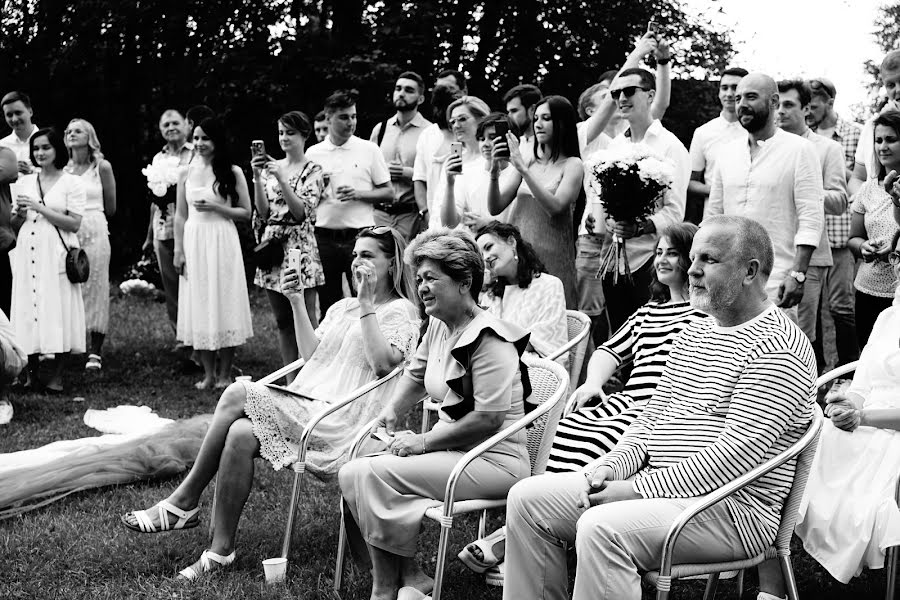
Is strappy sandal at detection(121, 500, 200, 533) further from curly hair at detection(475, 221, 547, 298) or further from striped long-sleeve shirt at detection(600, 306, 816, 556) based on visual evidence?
striped long-sleeve shirt at detection(600, 306, 816, 556)

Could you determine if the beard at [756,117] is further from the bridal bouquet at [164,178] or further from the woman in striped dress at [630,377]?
the bridal bouquet at [164,178]

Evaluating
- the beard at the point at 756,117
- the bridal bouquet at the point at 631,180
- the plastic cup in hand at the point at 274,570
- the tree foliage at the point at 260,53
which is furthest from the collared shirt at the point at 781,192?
the tree foliage at the point at 260,53

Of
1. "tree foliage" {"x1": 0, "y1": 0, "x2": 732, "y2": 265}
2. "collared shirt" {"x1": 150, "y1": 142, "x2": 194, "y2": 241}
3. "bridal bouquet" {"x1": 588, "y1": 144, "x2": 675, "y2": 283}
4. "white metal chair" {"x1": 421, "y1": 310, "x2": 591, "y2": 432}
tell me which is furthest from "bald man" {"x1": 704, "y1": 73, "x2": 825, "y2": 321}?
"tree foliage" {"x1": 0, "y1": 0, "x2": 732, "y2": 265}

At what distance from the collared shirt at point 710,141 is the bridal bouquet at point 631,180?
1.44m

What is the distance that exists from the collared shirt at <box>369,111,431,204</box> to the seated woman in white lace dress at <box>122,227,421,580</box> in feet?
11.0

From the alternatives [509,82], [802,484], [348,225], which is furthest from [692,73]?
[802,484]

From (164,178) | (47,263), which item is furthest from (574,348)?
(164,178)

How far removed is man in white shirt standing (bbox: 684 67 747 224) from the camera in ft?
22.3

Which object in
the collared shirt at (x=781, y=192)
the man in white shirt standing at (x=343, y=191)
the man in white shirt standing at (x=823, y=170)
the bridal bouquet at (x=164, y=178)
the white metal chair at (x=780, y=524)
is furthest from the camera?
the bridal bouquet at (x=164, y=178)

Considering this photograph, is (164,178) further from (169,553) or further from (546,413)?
(546,413)

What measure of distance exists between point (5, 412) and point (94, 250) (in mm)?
2186

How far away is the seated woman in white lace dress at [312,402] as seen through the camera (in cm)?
441

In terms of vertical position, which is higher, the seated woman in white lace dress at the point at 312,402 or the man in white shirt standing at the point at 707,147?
the man in white shirt standing at the point at 707,147

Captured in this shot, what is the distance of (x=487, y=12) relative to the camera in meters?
17.1
